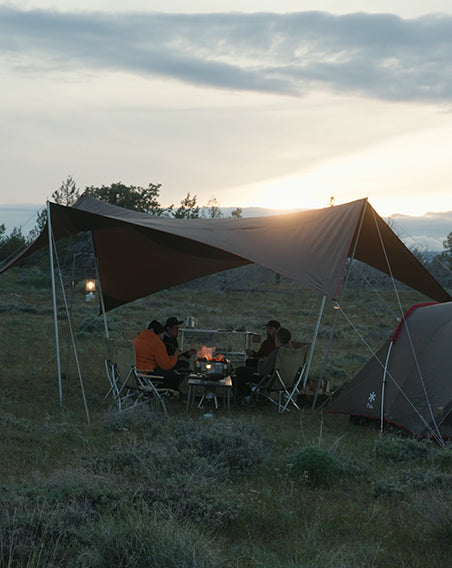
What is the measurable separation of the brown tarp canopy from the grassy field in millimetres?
1789

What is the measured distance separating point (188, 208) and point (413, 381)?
36310mm

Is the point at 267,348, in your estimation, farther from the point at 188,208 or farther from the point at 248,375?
the point at 188,208

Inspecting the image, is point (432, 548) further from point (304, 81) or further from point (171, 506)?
point (304, 81)

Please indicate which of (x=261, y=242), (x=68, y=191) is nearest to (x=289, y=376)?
(x=261, y=242)

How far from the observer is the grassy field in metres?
3.39

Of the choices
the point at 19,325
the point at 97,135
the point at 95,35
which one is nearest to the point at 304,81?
the point at 95,35

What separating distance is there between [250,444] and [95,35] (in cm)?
627

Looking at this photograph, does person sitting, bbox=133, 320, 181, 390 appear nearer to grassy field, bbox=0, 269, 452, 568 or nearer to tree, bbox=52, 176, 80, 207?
grassy field, bbox=0, 269, 452, 568

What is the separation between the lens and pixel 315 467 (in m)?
4.88

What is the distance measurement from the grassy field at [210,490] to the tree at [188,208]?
33.6 meters

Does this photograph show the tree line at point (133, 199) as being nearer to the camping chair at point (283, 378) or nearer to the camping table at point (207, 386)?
the camping table at point (207, 386)

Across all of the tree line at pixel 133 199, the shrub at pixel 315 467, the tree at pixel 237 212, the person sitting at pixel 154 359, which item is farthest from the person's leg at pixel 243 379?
the tree at pixel 237 212

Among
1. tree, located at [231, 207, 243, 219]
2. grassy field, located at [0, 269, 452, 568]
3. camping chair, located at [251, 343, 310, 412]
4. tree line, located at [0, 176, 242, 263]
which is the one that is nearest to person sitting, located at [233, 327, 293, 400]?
camping chair, located at [251, 343, 310, 412]

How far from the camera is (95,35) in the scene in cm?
874
